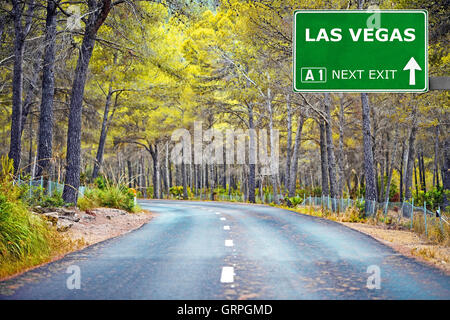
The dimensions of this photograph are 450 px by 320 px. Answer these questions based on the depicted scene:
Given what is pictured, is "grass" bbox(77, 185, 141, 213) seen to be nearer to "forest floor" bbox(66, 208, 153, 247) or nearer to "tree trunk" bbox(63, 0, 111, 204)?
"forest floor" bbox(66, 208, 153, 247)

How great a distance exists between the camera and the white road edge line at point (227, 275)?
7188 mm

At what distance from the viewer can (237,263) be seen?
888 centimetres

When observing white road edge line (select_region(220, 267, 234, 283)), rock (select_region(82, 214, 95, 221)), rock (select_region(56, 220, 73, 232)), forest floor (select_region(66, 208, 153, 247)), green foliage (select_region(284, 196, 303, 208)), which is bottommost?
green foliage (select_region(284, 196, 303, 208))

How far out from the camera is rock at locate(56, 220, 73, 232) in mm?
12988

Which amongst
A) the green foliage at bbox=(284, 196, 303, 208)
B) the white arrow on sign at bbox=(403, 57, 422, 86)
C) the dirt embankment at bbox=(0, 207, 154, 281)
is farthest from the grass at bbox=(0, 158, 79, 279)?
the green foliage at bbox=(284, 196, 303, 208)

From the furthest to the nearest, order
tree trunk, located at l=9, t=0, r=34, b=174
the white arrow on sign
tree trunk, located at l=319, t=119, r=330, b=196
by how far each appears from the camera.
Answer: tree trunk, located at l=319, t=119, r=330, b=196 < tree trunk, located at l=9, t=0, r=34, b=174 < the white arrow on sign

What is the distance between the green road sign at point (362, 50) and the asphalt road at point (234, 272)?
3846mm

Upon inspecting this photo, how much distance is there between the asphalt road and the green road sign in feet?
12.6

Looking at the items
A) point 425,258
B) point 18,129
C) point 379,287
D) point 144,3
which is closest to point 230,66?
point 144,3

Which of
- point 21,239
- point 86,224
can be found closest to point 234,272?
point 21,239

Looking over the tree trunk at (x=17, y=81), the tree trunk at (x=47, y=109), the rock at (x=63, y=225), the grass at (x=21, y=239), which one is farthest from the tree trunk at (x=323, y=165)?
the grass at (x=21, y=239)

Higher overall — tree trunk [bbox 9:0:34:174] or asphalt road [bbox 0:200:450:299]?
tree trunk [bbox 9:0:34:174]
